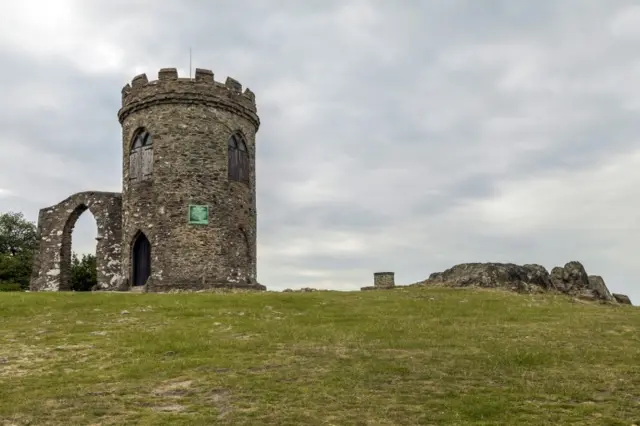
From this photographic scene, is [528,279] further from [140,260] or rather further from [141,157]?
[141,157]

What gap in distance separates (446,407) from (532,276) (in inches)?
889

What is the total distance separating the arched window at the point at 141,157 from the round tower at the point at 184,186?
56 millimetres

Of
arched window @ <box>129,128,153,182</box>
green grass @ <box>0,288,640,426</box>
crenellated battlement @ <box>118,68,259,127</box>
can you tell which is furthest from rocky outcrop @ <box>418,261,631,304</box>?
arched window @ <box>129,128,153,182</box>

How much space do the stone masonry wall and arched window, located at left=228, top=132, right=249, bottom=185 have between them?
7280mm

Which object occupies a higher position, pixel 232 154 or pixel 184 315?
pixel 232 154

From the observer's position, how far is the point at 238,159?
121 feet

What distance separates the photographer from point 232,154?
3666cm

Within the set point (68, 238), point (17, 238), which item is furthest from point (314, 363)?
point (17, 238)

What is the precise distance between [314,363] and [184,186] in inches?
847

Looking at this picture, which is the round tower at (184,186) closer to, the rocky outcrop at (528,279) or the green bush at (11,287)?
the rocky outcrop at (528,279)

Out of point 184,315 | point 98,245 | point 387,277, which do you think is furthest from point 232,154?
point 184,315

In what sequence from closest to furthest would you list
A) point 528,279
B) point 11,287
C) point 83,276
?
point 528,279, point 11,287, point 83,276

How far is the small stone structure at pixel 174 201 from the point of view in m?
34.2

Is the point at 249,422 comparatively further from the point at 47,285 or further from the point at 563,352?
the point at 47,285
